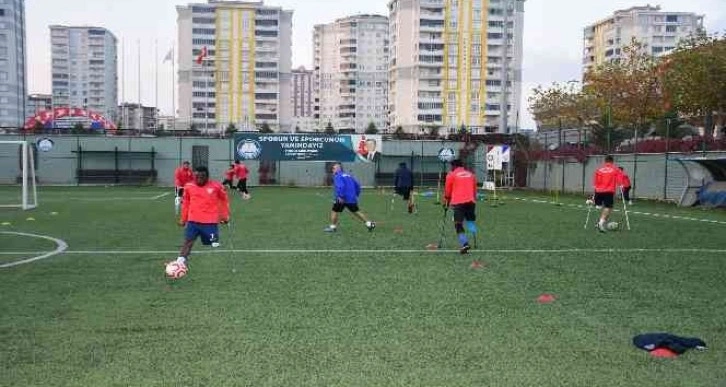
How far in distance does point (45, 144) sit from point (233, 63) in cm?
6847

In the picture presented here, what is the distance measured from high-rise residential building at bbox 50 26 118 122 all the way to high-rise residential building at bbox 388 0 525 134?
74.6 m

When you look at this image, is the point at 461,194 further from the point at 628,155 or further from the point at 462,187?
the point at 628,155

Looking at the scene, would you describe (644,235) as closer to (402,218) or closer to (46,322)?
(402,218)

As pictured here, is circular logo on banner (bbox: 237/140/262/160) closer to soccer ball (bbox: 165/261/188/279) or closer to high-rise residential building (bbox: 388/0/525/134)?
soccer ball (bbox: 165/261/188/279)

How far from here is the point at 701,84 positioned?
3022cm

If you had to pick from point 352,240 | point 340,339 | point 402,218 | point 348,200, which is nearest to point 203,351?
point 340,339

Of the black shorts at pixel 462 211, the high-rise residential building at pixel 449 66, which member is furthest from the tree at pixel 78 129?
the high-rise residential building at pixel 449 66

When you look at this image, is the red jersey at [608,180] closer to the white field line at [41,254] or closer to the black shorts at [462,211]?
the black shorts at [462,211]

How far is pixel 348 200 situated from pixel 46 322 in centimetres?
978

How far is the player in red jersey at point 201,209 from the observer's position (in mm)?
9781

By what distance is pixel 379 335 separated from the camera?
633 centimetres

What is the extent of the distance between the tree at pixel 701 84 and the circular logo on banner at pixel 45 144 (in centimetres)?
3643

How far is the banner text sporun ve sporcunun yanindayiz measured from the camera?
4181 centimetres

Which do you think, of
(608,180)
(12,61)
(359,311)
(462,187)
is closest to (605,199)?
(608,180)
